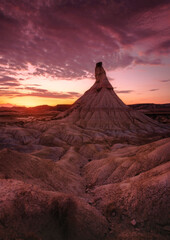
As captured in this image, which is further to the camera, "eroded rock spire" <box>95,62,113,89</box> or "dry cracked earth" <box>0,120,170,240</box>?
"eroded rock spire" <box>95,62,113,89</box>

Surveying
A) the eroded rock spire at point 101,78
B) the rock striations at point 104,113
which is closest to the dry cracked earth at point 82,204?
the rock striations at point 104,113

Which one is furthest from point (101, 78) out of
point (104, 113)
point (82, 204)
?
point (82, 204)

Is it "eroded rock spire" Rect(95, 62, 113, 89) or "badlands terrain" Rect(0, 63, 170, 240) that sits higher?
"eroded rock spire" Rect(95, 62, 113, 89)

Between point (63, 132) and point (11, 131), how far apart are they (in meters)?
18.7

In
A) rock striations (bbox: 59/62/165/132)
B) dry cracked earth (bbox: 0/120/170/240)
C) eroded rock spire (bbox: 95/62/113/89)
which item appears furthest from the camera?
eroded rock spire (bbox: 95/62/113/89)

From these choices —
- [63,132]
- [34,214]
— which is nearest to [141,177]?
[34,214]

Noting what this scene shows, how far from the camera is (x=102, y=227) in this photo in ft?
37.4

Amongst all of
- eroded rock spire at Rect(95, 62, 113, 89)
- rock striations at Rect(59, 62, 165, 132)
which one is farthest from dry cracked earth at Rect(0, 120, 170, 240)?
eroded rock spire at Rect(95, 62, 113, 89)

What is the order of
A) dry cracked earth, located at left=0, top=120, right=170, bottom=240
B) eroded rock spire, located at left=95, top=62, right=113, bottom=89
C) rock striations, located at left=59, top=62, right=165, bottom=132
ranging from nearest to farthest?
1. dry cracked earth, located at left=0, top=120, right=170, bottom=240
2. rock striations, located at left=59, top=62, right=165, bottom=132
3. eroded rock spire, located at left=95, top=62, right=113, bottom=89

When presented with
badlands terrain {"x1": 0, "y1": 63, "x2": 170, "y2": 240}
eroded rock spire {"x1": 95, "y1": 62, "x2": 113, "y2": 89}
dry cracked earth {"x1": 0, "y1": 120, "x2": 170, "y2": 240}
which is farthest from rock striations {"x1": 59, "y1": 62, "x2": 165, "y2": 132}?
dry cracked earth {"x1": 0, "y1": 120, "x2": 170, "y2": 240}

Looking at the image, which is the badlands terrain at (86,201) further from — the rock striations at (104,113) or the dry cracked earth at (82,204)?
the rock striations at (104,113)

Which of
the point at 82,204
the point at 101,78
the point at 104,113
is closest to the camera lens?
the point at 82,204

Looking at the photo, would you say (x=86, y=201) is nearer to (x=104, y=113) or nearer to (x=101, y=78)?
(x=104, y=113)

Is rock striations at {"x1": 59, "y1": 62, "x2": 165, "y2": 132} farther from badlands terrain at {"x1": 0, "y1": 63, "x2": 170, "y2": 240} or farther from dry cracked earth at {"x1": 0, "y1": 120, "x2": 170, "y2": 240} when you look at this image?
dry cracked earth at {"x1": 0, "y1": 120, "x2": 170, "y2": 240}
